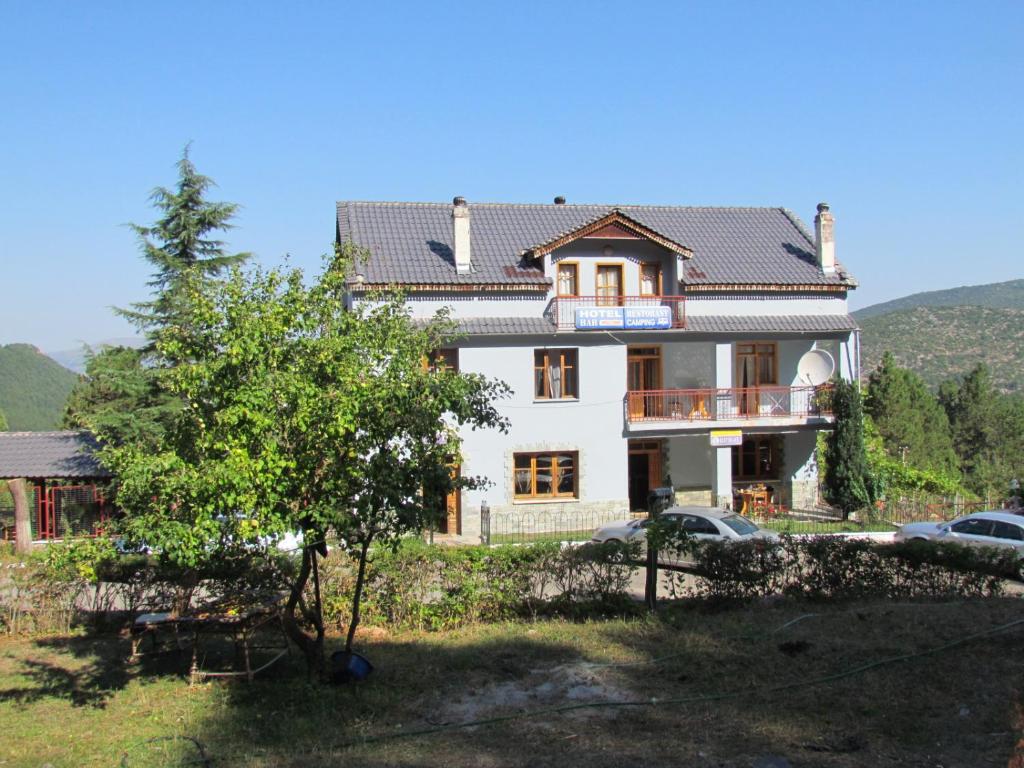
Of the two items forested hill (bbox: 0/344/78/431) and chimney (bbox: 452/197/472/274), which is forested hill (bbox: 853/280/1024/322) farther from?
chimney (bbox: 452/197/472/274)

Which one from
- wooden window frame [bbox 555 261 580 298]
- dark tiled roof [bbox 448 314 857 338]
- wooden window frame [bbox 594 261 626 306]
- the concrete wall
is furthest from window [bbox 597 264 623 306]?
the concrete wall

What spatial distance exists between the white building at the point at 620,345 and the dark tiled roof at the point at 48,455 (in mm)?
8244

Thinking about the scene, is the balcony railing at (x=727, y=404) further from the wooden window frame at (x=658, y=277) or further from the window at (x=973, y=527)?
the window at (x=973, y=527)

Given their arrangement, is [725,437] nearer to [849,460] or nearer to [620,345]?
[849,460]

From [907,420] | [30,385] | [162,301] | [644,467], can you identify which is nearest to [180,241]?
[162,301]

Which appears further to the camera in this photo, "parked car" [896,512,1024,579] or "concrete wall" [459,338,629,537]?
"concrete wall" [459,338,629,537]

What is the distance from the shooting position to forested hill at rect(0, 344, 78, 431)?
98.3 m

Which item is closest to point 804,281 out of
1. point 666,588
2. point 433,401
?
point 666,588

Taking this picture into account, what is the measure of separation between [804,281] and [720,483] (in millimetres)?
6817

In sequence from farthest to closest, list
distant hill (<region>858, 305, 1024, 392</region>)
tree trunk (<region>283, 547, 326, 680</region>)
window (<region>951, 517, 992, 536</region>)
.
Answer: distant hill (<region>858, 305, 1024, 392</region>)
window (<region>951, 517, 992, 536</region>)
tree trunk (<region>283, 547, 326, 680</region>)

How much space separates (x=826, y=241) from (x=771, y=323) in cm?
363

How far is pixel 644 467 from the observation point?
28.2m

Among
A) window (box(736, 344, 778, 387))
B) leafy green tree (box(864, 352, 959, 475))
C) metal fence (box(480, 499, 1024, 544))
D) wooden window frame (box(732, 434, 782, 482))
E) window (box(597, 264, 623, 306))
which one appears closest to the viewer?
metal fence (box(480, 499, 1024, 544))

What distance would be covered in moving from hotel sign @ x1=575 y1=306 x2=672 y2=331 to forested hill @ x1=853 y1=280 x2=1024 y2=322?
14035 cm
